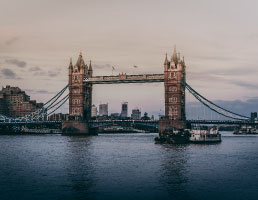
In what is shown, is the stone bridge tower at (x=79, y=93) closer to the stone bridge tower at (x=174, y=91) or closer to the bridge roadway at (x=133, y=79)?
the bridge roadway at (x=133, y=79)

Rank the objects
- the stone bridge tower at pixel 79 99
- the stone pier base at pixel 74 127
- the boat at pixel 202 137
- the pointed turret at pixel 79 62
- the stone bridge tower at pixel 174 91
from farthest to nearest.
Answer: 1. the pointed turret at pixel 79 62
2. the stone bridge tower at pixel 79 99
3. the stone pier base at pixel 74 127
4. the stone bridge tower at pixel 174 91
5. the boat at pixel 202 137

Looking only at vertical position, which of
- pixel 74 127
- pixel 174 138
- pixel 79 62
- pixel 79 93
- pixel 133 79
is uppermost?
pixel 79 62

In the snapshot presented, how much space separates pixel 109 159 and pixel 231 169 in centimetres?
1604

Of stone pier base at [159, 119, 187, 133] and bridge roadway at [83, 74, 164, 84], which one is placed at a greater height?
bridge roadway at [83, 74, 164, 84]

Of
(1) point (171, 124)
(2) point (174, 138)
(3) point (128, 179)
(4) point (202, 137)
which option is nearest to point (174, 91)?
(1) point (171, 124)

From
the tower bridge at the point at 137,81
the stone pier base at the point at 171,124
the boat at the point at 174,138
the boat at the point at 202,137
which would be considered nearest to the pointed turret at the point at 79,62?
the tower bridge at the point at 137,81

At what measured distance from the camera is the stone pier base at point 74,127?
133 meters

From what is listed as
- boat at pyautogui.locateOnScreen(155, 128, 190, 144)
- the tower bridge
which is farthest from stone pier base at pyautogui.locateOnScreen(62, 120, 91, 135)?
boat at pyautogui.locateOnScreen(155, 128, 190, 144)

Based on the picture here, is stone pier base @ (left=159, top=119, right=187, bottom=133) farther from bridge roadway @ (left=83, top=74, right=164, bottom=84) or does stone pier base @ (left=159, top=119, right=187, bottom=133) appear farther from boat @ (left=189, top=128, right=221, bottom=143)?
boat @ (left=189, top=128, right=221, bottom=143)

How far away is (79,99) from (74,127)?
460 inches

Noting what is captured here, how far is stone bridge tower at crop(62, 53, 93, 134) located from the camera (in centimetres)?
13400

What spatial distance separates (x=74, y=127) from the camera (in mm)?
133250

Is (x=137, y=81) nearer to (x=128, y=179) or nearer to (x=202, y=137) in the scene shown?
(x=202, y=137)

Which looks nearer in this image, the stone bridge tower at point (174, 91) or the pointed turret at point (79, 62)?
the stone bridge tower at point (174, 91)
